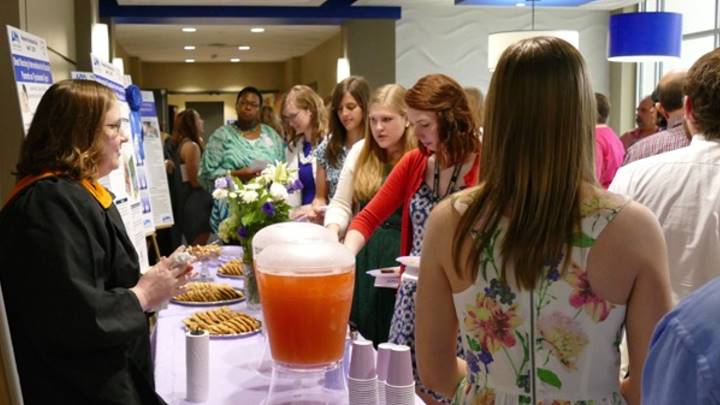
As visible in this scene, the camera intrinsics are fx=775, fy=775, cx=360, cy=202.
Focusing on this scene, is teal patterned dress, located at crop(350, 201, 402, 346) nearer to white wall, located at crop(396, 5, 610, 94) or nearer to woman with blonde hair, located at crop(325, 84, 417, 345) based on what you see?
woman with blonde hair, located at crop(325, 84, 417, 345)

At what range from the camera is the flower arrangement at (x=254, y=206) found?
2648mm

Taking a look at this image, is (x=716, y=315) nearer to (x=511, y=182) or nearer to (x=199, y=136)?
(x=511, y=182)

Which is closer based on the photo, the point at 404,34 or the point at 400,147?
the point at 400,147

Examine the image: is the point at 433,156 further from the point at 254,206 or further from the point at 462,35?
the point at 462,35

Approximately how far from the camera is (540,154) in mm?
1241

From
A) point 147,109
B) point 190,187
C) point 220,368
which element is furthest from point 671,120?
point 190,187

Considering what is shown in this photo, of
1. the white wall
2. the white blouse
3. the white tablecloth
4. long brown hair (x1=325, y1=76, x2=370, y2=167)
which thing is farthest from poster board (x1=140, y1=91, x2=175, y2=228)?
the white wall

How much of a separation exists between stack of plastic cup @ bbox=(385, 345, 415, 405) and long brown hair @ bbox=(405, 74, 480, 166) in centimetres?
105

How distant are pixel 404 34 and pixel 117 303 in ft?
24.2

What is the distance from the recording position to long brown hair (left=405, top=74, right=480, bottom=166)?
238cm

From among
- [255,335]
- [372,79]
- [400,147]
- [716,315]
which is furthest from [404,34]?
[716,315]

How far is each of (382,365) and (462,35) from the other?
784 cm

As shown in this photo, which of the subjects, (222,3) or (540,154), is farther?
(222,3)

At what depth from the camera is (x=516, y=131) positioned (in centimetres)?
125
